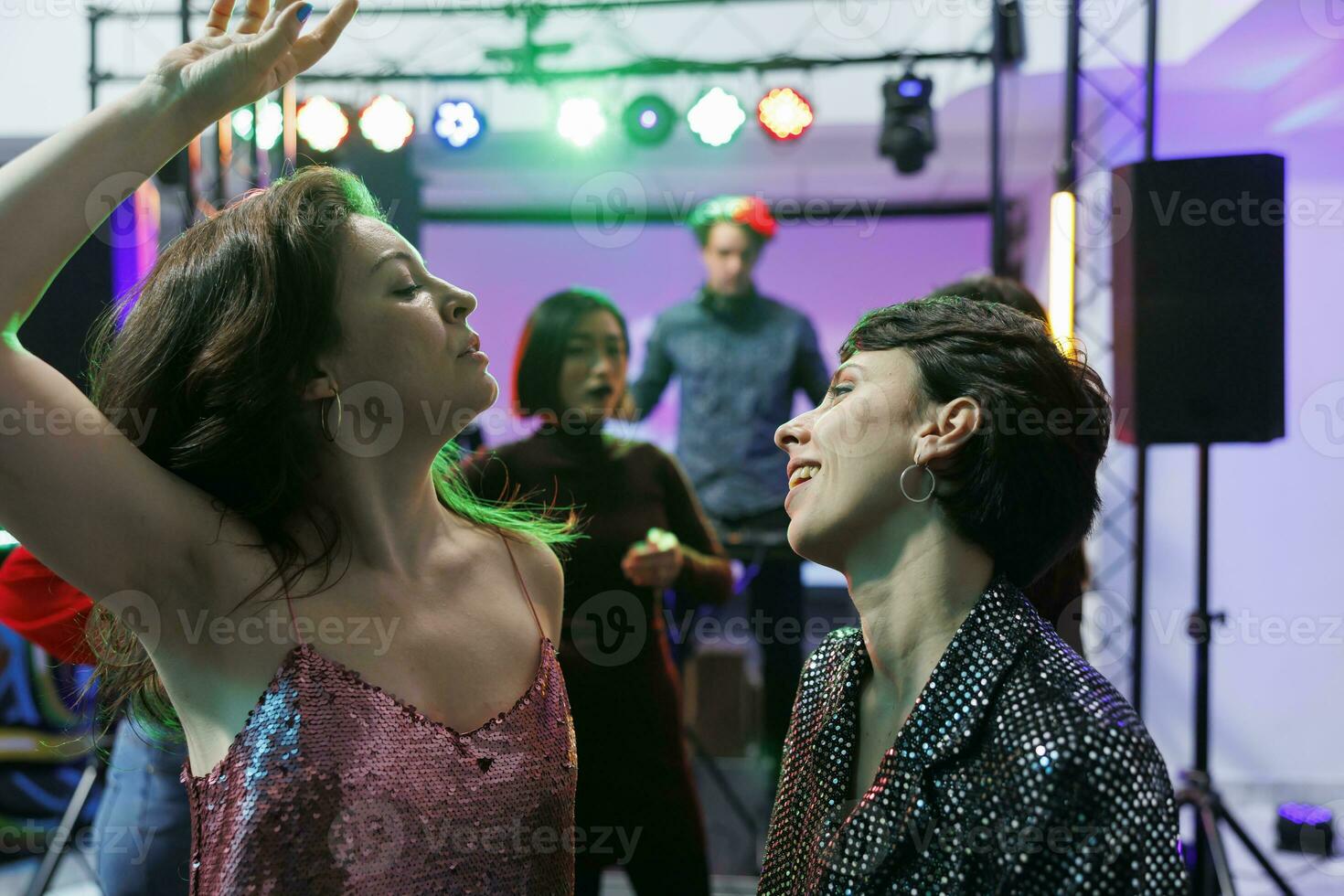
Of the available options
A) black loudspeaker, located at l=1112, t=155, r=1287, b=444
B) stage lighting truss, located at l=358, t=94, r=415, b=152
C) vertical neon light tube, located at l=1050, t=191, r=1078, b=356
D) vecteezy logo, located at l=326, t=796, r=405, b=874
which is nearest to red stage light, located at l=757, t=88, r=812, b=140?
stage lighting truss, located at l=358, t=94, r=415, b=152

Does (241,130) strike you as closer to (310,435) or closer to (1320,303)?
(310,435)

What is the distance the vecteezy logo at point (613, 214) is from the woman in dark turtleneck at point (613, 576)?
418cm

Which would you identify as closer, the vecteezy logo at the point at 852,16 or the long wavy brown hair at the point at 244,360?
the long wavy brown hair at the point at 244,360

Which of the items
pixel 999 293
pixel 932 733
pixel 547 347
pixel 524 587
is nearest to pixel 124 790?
pixel 524 587

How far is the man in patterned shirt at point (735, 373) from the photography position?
4023 millimetres

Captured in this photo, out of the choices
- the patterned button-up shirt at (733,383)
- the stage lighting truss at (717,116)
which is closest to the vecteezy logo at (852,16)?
the stage lighting truss at (717,116)

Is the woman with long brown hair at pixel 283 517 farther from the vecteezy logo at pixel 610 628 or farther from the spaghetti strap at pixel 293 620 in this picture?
the vecteezy logo at pixel 610 628

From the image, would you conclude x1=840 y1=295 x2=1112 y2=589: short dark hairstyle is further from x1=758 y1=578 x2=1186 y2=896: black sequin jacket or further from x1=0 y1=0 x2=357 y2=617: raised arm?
x1=0 y1=0 x2=357 y2=617: raised arm

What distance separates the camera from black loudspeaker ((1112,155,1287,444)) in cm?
249

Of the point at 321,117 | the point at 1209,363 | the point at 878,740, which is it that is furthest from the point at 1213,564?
the point at 321,117

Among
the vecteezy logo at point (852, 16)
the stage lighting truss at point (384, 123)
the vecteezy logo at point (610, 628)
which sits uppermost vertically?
the vecteezy logo at point (852, 16)

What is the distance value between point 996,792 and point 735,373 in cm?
312

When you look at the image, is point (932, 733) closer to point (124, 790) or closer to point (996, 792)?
point (996, 792)

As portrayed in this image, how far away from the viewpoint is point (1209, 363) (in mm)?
2557
